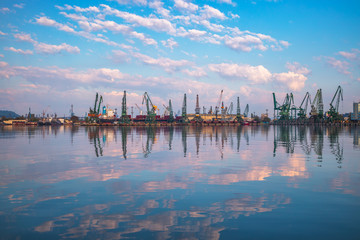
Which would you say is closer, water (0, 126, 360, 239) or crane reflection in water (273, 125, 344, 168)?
water (0, 126, 360, 239)

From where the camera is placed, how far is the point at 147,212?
820 cm

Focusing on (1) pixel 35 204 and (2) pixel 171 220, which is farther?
(1) pixel 35 204

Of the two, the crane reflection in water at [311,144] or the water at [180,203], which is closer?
the water at [180,203]

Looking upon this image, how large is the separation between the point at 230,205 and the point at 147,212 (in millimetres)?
2820

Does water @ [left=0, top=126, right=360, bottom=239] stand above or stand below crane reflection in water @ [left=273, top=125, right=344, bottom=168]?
above

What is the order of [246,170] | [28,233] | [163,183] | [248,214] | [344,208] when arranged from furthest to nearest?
1. [246,170]
2. [163,183]
3. [344,208]
4. [248,214]
5. [28,233]

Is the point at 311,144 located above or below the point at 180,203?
below

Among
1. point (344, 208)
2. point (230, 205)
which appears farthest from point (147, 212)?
point (344, 208)

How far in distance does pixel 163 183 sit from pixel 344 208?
7101mm

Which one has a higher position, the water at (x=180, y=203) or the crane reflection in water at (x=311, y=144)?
the water at (x=180, y=203)

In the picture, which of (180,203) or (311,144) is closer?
(180,203)

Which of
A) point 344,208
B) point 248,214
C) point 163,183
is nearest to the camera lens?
point 248,214

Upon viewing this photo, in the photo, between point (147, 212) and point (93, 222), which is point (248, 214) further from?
point (93, 222)

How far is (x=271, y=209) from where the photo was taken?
8.47 meters
